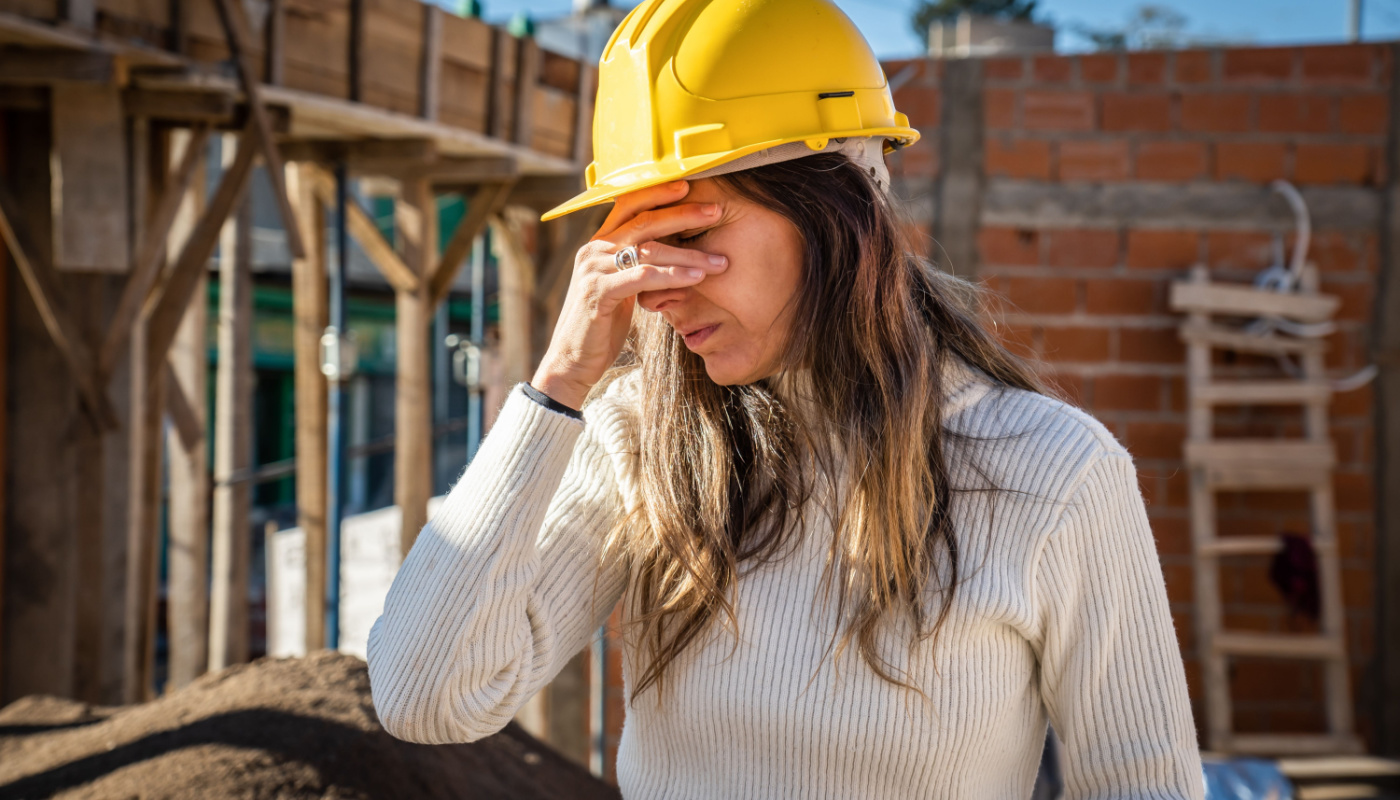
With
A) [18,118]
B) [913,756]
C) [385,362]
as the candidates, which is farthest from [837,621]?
[385,362]

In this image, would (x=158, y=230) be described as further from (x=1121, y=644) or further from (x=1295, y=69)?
(x=1295, y=69)

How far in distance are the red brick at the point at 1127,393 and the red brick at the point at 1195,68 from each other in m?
1.18

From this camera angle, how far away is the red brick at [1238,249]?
14.5 ft

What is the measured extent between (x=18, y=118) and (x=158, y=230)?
752 mm

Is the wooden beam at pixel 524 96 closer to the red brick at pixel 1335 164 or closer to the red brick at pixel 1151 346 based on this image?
the red brick at pixel 1151 346

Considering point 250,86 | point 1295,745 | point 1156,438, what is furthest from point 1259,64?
point 250,86

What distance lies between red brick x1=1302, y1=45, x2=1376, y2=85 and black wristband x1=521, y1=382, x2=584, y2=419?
402 cm

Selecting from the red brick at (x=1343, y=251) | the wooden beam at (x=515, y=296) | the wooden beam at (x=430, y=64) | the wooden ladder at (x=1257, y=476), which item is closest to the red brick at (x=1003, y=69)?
the wooden ladder at (x=1257, y=476)

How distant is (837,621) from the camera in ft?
4.87

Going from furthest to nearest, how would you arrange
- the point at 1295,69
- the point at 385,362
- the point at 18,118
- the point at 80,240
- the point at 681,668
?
the point at 385,362 → the point at 1295,69 → the point at 18,118 → the point at 80,240 → the point at 681,668

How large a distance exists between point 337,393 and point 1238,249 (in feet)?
11.7

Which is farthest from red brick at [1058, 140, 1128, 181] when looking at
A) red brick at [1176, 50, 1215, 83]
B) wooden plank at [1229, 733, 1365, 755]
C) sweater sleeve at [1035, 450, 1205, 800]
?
sweater sleeve at [1035, 450, 1205, 800]

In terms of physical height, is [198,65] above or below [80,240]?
above

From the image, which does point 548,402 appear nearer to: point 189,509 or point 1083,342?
point 1083,342
